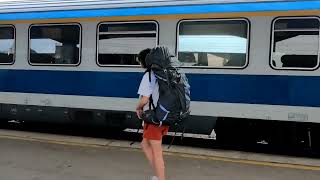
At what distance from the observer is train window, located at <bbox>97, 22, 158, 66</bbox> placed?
8.98m

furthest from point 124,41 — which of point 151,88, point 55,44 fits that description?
point 151,88

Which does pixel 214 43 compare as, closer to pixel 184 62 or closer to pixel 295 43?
pixel 184 62

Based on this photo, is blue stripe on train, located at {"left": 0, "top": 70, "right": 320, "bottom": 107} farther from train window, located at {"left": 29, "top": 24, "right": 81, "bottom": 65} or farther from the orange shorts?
the orange shorts

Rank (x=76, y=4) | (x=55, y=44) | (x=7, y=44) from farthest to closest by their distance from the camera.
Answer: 1. (x=7, y=44)
2. (x=55, y=44)
3. (x=76, y=4)

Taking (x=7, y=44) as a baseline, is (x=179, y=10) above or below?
above

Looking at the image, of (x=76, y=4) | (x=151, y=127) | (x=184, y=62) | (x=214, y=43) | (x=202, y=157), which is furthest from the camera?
(x=76, y=4)

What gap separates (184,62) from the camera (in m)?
8.70

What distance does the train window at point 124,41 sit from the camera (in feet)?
29.5

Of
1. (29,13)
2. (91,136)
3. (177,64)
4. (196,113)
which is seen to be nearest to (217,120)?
(196,113)

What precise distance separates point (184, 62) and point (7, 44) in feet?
12.7

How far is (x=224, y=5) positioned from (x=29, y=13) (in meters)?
3.91

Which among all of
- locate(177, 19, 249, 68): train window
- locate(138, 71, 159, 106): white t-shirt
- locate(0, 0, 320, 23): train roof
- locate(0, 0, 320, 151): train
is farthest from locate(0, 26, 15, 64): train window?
locate(138, 71, 159, 106): white t-shirt

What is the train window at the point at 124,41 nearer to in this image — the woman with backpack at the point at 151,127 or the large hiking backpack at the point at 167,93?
the woman with backpack at the point at 151,127

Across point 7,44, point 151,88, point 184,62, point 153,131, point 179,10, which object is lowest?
point 153,131
